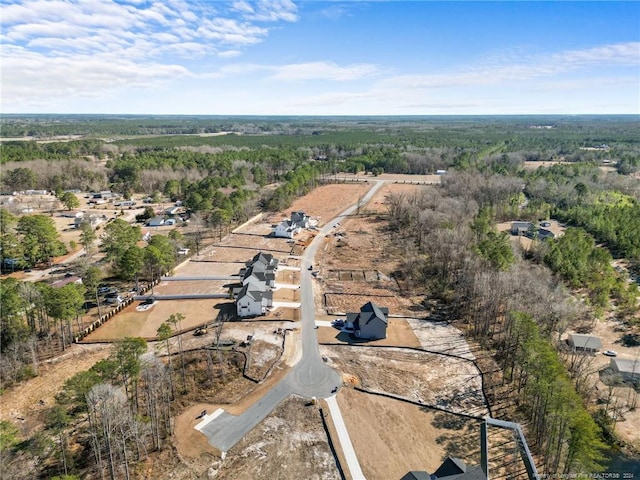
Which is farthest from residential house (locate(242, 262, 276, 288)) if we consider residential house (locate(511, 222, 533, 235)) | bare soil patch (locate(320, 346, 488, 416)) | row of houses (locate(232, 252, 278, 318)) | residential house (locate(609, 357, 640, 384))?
residential house (locate(511, 222, 533, 235))

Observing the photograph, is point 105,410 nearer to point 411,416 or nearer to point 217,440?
point 217,440

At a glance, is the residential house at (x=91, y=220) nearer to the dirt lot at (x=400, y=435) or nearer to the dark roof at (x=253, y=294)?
the dark roof at (x=253, y=294)

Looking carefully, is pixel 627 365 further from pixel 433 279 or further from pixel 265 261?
pixel 265 261

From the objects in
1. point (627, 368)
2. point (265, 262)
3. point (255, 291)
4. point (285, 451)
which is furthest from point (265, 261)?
point (627, 368)

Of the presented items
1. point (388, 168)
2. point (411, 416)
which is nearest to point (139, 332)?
point (411, 416)

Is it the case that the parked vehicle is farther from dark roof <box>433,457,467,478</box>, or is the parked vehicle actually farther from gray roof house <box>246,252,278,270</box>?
dark roof <box>433,457,467,478</box>

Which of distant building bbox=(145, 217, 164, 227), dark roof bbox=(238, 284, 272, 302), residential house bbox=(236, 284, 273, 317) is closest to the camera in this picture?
residential house bbox=(236, 284, 273, 317)

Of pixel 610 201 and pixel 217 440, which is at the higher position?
pixel 610 201

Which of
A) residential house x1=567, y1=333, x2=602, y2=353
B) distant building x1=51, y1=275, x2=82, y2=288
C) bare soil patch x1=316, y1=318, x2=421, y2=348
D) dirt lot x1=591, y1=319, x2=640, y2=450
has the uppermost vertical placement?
distant building x1=51, y1=275, x2=82, y2=288
